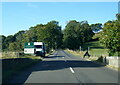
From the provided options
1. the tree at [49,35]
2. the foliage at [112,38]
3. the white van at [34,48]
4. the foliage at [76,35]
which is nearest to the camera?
the foliage at [112,38]

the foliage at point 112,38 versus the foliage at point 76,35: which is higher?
the foliage at point 76,35

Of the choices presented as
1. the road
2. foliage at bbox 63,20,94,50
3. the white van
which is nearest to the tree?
foliage at bbox 63,20,94,50

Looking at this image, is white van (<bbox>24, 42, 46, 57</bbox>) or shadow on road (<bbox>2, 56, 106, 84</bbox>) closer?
shadow on road (<bbox>2, 56, 106, 84</bbox>)

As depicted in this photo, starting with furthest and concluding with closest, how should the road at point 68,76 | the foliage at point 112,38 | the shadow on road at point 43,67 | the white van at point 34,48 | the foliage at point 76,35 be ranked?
1. the foliage at point 76,35
2. the white van at point 34,48
3. the foliage at point 112,38
4. the shadow on road at point 43,67
5. the road at point 68,76

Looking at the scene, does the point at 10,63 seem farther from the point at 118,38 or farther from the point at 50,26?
the point at 50,26

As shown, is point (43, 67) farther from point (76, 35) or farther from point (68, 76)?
point (76, 35)

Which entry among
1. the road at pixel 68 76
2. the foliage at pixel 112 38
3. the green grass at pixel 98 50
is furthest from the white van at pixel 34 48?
the road at pixel 68 76

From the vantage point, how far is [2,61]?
1894 cm

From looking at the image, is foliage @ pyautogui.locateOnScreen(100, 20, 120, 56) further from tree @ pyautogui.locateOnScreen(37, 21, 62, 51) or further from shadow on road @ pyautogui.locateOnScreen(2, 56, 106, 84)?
tree @ pyautogui.locateOnScreen(37, 21, 62, 51)

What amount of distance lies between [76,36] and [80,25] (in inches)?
494

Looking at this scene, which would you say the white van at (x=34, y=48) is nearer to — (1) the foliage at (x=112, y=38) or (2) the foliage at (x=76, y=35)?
(1) the foliage at (x=112, y=38)

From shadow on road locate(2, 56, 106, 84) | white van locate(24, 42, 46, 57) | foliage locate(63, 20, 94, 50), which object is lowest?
shadow on road locate(2, 56, 106, 84)

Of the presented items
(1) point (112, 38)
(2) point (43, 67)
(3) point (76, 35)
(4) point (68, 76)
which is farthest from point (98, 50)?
(4) point (68, 76)

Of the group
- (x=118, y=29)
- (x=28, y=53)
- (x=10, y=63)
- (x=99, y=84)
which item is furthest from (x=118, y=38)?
(x=28, y=53)
